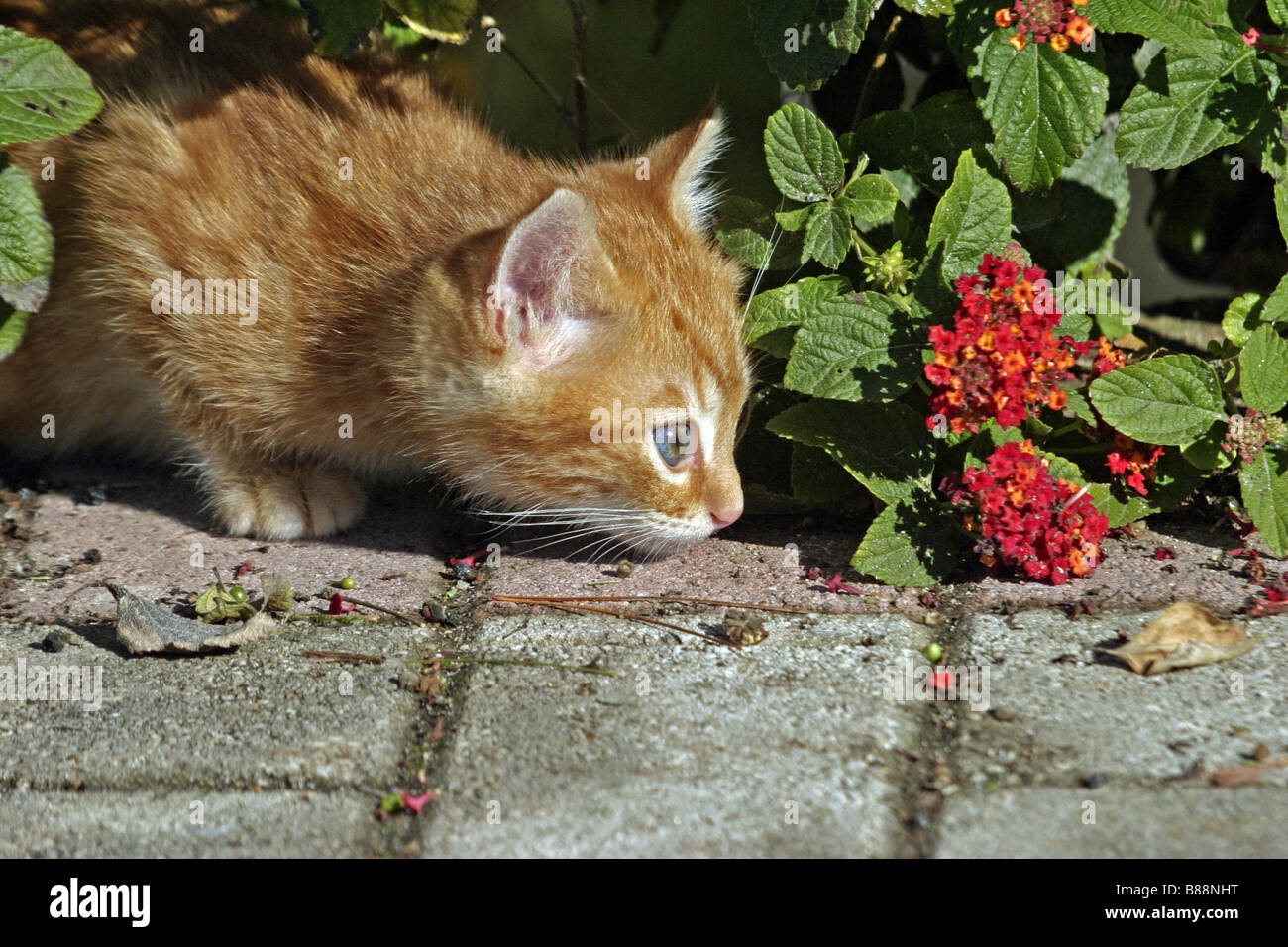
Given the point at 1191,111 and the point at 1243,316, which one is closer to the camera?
the point at 1191,111

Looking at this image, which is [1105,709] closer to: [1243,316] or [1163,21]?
[1243,316]

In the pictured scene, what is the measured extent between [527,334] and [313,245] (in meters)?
0.59

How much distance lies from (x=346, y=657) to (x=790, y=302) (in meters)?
1.22

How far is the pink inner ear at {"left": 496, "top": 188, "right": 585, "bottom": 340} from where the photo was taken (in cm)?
226

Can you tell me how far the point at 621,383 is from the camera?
260 cm

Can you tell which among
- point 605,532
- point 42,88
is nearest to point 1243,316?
point 605,532

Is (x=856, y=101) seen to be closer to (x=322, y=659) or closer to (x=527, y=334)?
(x=527, y=334)

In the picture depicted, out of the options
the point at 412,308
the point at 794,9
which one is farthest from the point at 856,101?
the point at 412,308

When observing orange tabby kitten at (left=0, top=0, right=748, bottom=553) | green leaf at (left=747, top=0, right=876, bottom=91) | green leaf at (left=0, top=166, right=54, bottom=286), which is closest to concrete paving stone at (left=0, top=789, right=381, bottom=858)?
orange tabby kitten at (left=0, top=0, right=748, bottom=553)

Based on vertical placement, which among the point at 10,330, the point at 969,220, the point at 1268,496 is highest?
the point at 969,220

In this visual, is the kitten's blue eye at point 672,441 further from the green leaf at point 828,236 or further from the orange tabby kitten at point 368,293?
the green leaf at point 828,236

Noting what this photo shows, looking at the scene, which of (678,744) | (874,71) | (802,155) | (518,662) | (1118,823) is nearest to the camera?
(1118,823)

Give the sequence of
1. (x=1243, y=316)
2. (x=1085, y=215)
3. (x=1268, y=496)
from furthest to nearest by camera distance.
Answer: (x=1085, y=215) < (x=1243, y=316) < (x=1268, y=496)

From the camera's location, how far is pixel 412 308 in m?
2.61
